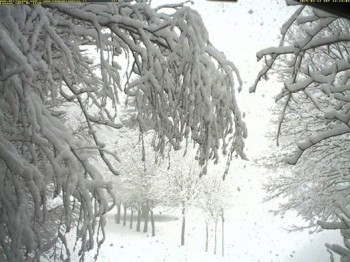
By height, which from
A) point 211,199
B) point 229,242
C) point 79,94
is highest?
point 79,94

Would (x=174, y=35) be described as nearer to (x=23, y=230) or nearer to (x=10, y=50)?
(x=10, y=50)

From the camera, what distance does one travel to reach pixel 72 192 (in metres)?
2.74

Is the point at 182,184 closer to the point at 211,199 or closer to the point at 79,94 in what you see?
the point at 211,199

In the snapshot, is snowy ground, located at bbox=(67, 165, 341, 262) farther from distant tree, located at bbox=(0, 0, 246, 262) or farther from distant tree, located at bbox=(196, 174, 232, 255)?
distant tree, located at bbox=(0, 0, 246, 262)

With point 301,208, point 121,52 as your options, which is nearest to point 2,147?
point 121,52

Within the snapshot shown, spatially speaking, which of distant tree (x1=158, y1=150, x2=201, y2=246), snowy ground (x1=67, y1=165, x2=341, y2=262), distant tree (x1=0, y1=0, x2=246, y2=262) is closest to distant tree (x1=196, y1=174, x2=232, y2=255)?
distant tree (x1=158, y1=150, x2=201, y2=246)

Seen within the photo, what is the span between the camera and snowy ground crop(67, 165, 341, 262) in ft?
66.2

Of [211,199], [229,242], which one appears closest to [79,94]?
[211,199]

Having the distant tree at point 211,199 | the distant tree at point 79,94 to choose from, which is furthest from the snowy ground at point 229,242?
the distant tree at point 79,94

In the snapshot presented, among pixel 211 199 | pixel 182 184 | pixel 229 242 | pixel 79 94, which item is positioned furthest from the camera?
pixel 229 242

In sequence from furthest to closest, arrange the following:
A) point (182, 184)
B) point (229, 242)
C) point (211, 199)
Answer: point (229, 242)
point (211, 199)
point (182, 184)

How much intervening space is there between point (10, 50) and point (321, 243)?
18.5 metres

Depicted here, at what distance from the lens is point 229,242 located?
28953mm

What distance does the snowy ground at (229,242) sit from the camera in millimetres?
20188
